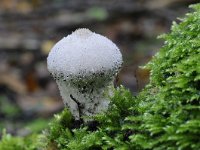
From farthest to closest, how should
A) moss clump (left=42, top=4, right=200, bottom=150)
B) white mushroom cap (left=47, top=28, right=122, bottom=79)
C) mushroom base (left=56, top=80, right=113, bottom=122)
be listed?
mushroom base (left=56, top=80, right=113, bottom=122)
white mushroom cap (left=47, top=28, right=122, bottom=79)
moss clump (left=42, top=4, right=200, bottom=150)

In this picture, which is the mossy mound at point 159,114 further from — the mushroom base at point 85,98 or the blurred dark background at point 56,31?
the blurred dark background at point 56,31

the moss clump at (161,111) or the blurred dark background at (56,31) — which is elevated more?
the blurred dark background at (56,31)

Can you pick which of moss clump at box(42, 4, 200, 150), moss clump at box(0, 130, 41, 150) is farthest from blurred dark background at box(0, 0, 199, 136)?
moss clump at box(42, 4, 200, 150)

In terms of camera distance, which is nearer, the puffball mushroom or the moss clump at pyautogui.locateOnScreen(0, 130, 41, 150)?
the puffball mushroom

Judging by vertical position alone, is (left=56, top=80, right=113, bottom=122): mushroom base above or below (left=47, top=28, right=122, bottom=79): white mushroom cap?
below

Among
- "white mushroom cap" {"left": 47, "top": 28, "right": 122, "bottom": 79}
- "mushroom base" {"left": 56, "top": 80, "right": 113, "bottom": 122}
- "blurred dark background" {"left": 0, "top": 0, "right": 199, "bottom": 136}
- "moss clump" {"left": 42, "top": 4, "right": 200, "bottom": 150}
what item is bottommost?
"moss clump" {"left": 42, "top": 4, "right": 200, "bottom": 150}

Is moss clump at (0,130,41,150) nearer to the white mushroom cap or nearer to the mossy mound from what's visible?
the mossy mound

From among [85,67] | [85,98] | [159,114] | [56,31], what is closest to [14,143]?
[85,98]

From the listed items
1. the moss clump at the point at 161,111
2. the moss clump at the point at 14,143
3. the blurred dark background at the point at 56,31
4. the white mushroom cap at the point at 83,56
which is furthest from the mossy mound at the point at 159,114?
the blurred dark background at the point at 56,31
